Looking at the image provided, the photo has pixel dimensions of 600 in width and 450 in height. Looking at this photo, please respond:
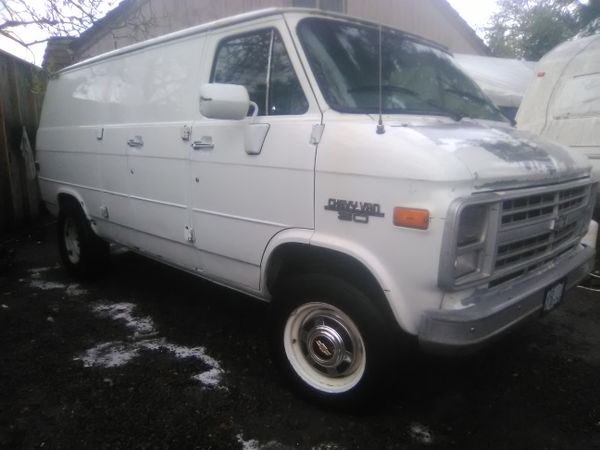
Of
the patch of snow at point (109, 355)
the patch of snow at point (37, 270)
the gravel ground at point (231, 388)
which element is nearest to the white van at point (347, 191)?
the gravel ground at point (231, 388)

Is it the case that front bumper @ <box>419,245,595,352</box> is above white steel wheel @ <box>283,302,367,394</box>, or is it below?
above

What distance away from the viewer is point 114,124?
14.2ft

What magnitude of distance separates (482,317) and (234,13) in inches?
477

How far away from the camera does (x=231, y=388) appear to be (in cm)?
→ 309

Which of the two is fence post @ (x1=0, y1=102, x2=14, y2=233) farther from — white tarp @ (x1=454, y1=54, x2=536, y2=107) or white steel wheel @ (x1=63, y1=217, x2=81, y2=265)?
white tarp @ (x1=454, y1=54, x2=536, y2=107)

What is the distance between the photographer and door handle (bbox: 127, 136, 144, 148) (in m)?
3.93

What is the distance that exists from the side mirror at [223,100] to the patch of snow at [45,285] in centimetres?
338

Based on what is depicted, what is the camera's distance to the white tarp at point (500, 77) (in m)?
10.0

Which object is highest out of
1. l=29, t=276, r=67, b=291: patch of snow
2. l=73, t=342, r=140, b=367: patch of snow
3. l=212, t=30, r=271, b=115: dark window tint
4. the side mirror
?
l=212, t=30, r=271, b=115: dark window tint

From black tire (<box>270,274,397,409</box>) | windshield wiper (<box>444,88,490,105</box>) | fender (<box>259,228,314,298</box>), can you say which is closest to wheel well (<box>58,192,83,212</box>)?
fender (<box>259,228,314,298</box>)

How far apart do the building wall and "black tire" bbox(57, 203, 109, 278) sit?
18.4 ft

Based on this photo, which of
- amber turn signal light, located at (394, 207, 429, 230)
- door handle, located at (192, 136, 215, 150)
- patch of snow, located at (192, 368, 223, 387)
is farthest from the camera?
door handle, located at (192, 136, 215, 150)

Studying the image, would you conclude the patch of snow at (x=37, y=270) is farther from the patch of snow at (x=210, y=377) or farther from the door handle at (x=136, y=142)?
the patch of snow at (x=210, y=377)

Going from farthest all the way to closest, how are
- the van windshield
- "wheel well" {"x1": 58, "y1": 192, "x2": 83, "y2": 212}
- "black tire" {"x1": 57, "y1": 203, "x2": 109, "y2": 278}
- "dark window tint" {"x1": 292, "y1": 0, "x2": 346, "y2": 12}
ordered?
"dark window tint" {"x1": 292, "y1": 0, "x2": 346, "y2": 12} < "wheel well" {"x1": 58, "y1": 192, "x2": 83, "y2": 212} < "black tire" {"x1": 57, "y1": 203, "x2": 109, "y2": 278} < the van windshield
